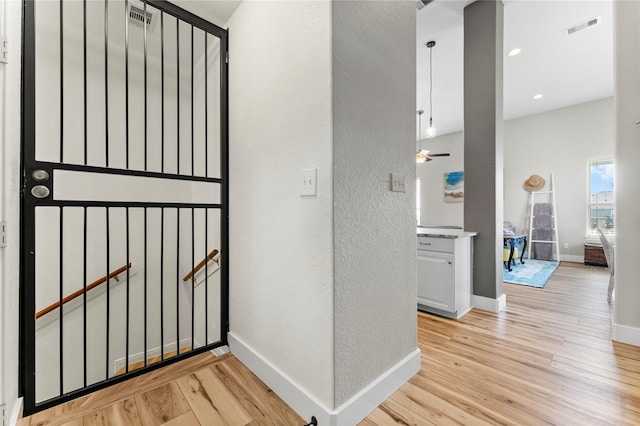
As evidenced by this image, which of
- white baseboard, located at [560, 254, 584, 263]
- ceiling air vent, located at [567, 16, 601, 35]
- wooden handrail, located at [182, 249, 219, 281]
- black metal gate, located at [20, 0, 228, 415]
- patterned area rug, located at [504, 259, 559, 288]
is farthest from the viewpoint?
white baseboard, located at [560, 254, 584, 263]

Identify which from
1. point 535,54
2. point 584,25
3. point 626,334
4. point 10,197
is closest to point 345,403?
point 10,197

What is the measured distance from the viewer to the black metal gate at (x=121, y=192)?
2.12m

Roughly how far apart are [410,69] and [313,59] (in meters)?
0.73

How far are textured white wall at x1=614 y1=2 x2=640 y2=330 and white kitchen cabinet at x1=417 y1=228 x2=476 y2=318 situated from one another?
105cm

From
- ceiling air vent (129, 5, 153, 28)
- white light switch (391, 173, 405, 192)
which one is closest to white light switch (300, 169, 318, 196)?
white light switch (391, 173, 405, 192)

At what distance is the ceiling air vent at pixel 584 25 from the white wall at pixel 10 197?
5148 mm

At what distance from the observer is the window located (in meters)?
5.46

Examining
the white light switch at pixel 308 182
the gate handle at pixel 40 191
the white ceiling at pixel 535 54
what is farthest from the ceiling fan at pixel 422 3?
the gate handle at pixel 40 191

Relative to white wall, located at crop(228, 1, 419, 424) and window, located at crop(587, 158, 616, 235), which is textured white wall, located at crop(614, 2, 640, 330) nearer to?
→ white wall, located at crop(228, 1, 419, 424)

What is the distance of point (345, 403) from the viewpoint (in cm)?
130

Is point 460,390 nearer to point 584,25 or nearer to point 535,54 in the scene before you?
point 584,25

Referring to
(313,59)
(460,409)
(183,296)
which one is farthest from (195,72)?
(460,409)

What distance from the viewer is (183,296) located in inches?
118

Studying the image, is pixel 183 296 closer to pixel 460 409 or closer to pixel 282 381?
pixel 282 381
